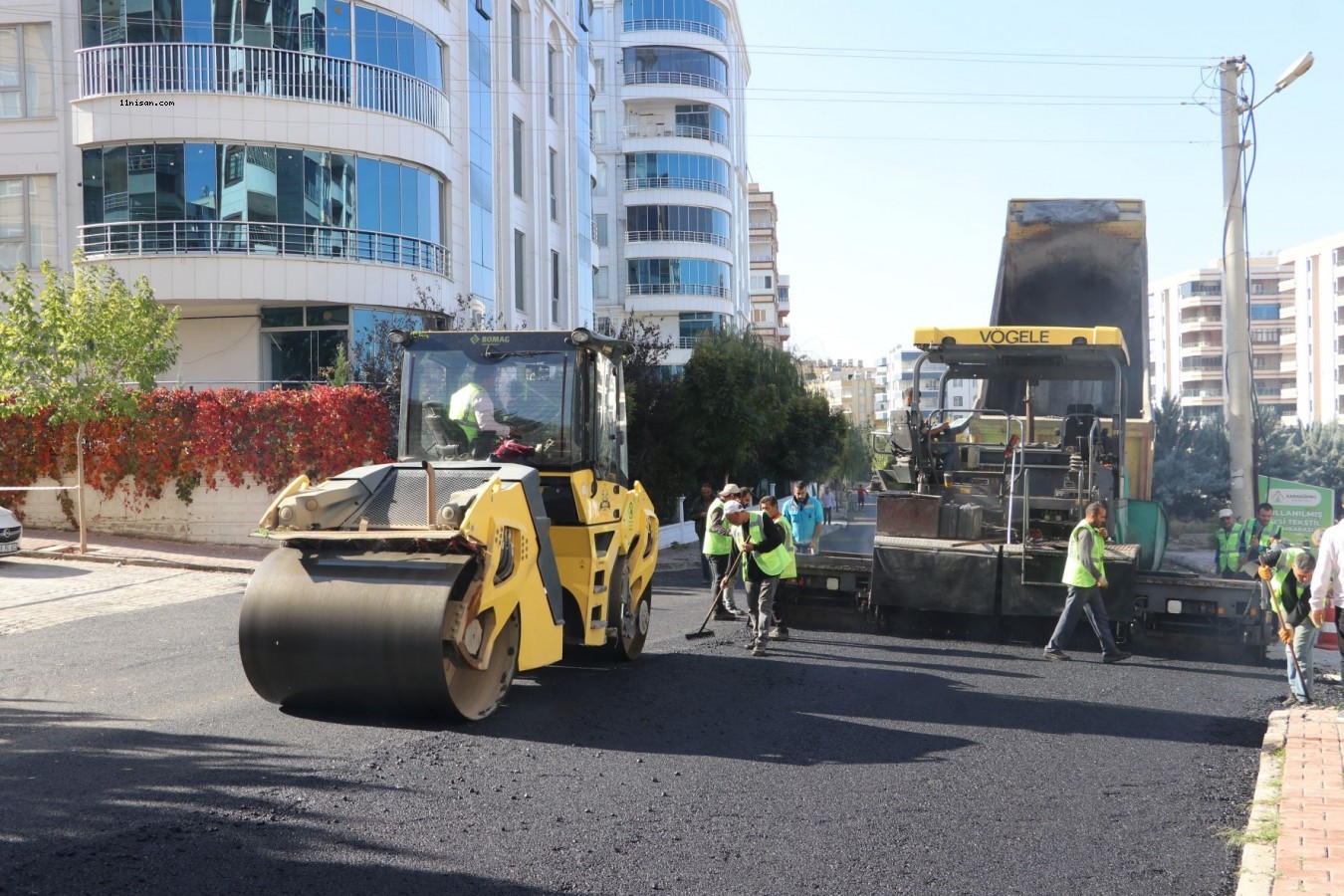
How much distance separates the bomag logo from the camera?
12.5 metres

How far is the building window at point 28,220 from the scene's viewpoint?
22.9 m

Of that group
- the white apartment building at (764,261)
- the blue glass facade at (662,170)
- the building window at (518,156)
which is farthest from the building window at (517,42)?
the white apartment building at (764,261)

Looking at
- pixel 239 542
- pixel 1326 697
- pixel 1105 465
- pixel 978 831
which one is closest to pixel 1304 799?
pixel 978 831

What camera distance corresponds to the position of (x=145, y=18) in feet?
72.8

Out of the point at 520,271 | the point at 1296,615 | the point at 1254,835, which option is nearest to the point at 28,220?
the point at 520,271

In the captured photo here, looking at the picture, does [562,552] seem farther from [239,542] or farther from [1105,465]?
[239,542]

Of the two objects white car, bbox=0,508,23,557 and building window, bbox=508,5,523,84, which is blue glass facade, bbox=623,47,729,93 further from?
white car, bbox=0,508,23,557

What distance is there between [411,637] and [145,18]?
18.7 m

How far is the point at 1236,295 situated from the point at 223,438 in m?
14.8

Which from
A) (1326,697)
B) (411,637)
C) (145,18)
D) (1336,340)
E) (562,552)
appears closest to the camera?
(411,637)

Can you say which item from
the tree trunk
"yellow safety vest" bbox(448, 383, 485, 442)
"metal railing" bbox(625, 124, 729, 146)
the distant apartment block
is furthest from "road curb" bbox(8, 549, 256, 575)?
the distant apartment block

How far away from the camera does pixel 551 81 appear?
3434 cm

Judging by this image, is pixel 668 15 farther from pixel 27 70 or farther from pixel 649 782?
pixel 649 782

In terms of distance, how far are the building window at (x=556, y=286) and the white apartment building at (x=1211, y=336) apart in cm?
7160
